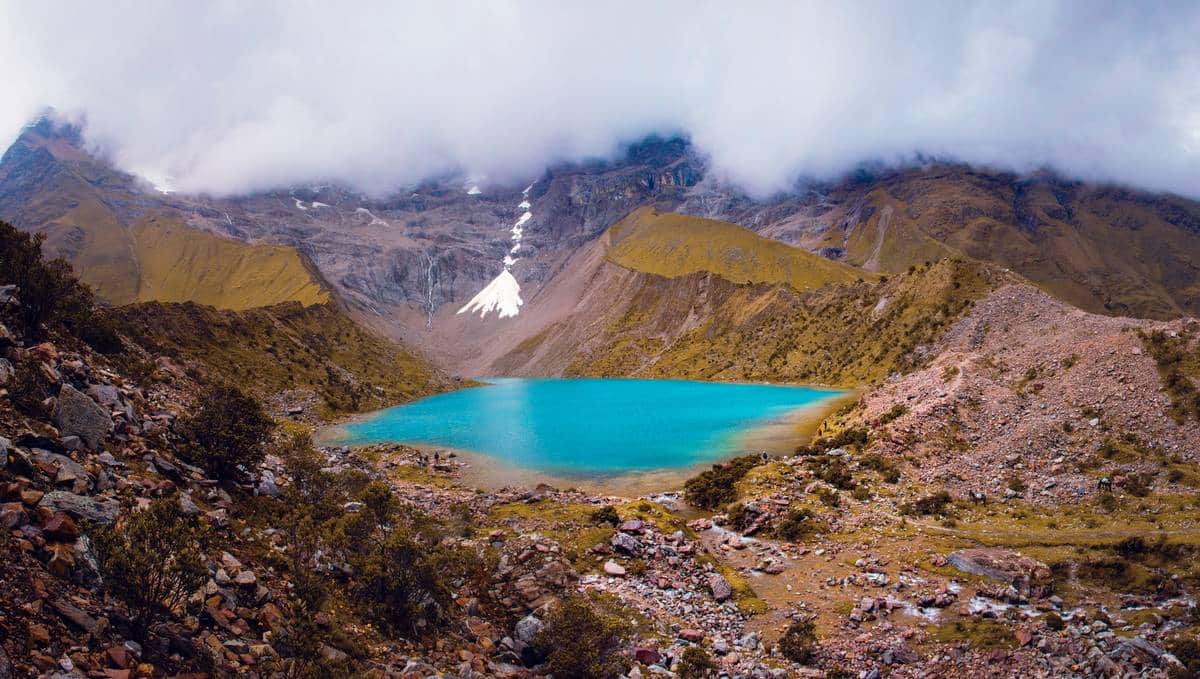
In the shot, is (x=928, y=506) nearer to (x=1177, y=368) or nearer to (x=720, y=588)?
(x=720, y=588)

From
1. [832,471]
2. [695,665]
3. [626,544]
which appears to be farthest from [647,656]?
[832,471]

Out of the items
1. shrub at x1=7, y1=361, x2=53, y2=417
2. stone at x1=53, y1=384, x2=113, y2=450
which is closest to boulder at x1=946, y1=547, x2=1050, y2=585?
stone at x1=53, y1=384, x2=113, y2=450

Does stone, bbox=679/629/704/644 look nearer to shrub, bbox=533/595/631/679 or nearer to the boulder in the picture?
shrub, bbox=533/595/631/679

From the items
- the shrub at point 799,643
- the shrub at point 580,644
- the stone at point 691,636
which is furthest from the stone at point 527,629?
the shrub at point 799,643

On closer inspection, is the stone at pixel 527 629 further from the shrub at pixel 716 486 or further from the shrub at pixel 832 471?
the shrub at pixel 832 471

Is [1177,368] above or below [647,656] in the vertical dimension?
above

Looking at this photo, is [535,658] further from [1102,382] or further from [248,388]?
[248,388]
